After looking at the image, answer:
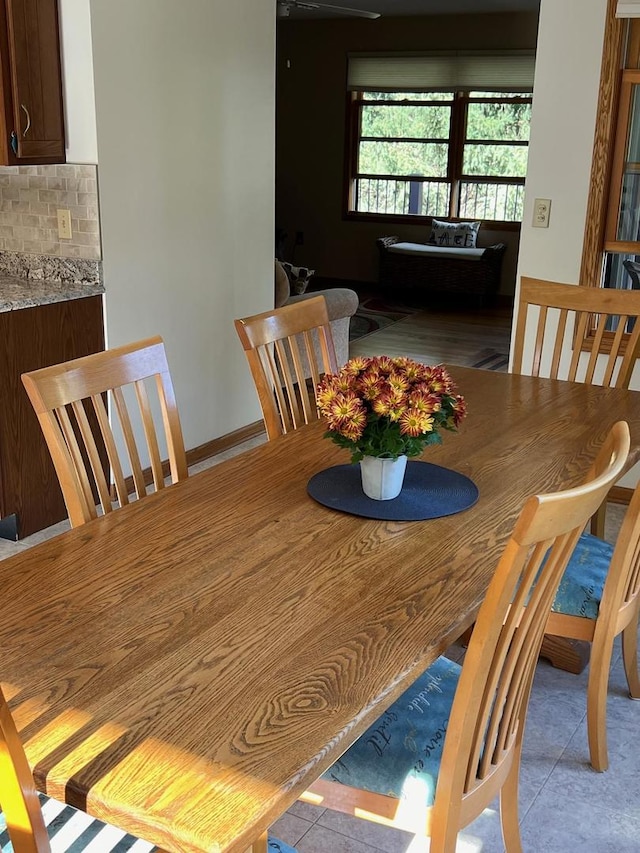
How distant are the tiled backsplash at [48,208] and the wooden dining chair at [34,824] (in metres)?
2.62

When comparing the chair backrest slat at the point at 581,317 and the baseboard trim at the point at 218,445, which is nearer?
the chair backrest slat at the point at 581,317

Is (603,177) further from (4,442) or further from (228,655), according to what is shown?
(228,655)

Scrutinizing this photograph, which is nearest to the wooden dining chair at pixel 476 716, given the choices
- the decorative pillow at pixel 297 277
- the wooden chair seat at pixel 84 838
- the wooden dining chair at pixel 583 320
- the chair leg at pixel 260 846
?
the chair leg at pixel 260 846

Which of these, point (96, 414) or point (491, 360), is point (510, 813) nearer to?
point (96, 414)

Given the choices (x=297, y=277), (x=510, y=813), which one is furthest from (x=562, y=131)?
(x=510, y=813)

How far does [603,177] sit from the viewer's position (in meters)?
3.72

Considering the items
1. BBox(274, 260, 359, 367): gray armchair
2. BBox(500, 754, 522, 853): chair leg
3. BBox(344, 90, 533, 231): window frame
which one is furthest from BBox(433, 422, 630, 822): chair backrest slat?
BBox(344, 90, 533, 231): window frame

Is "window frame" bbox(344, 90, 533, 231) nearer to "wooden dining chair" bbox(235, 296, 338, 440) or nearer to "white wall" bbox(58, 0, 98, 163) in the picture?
"white wall" bbox(58, 0, 98, 163)

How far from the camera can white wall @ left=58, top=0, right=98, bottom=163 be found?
3.40 m

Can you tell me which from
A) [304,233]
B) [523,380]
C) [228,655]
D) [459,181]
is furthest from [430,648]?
[304,233]

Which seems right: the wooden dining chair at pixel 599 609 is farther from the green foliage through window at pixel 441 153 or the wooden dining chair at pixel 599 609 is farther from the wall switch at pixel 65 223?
the green foliage through window at pixel 441 153

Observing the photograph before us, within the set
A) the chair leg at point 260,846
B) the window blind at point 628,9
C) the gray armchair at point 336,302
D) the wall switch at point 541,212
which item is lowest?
the chair leg at point 260,846

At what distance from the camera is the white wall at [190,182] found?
3.62 m

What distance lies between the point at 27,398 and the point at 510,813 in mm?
2373
